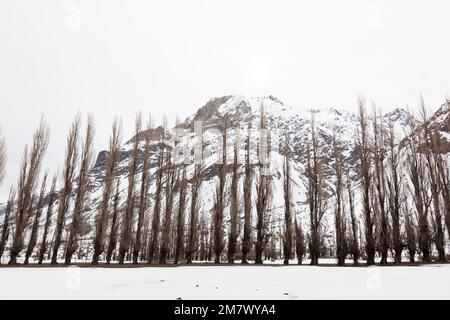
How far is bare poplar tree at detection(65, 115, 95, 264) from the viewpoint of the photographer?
19.5 m

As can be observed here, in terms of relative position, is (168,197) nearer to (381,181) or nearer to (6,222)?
(6,222)

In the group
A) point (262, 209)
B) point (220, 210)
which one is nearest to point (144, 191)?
point (220, 210)

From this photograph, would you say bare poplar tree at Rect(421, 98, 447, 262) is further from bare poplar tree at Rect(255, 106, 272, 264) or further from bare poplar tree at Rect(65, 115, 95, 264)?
bare poplar tree at Rect(65, 115, 95, 264)

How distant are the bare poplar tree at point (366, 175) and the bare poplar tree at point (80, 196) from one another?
62.7 ft

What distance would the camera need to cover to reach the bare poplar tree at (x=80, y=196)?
767 inches

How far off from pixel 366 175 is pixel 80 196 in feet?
66.0

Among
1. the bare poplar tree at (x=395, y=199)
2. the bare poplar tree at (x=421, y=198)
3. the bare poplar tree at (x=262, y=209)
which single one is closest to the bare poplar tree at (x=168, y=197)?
the bare poplar tree at (x=262, y=209)

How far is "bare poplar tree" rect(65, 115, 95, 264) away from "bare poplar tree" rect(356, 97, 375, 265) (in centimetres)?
1910

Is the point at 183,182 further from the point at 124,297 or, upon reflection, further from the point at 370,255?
the point at 124,297

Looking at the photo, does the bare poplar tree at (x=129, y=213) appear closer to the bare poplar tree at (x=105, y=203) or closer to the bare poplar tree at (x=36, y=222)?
the bare poplar tree at (x=105, y=203)

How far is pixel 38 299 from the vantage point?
5.90m

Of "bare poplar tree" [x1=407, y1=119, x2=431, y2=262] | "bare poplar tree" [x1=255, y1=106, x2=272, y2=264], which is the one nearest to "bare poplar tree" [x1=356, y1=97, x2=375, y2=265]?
"bare poplar tree" [x1=407, y1=119, x2=431, y2=262]

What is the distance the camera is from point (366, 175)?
22.1 meters

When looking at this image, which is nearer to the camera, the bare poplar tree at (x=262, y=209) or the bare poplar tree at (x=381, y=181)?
the bare poplar tree at (x=381, y=181)
